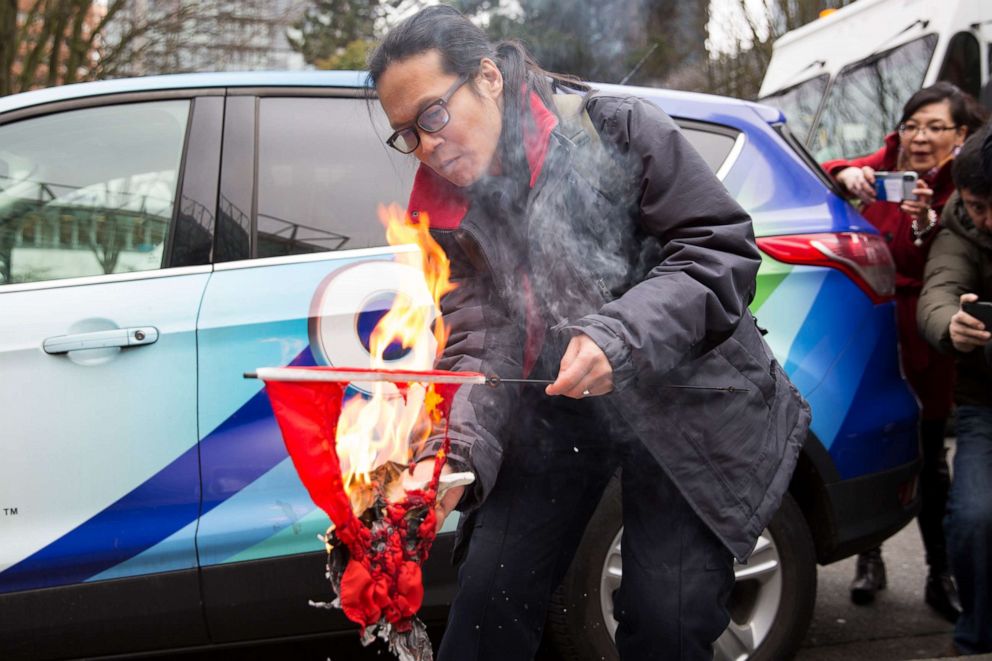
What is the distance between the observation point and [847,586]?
4.10m

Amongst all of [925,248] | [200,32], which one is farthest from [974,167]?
[200,32]

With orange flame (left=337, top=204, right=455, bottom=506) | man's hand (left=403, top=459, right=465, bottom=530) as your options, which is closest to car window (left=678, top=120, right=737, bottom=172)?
orange flame (left=337, top=204, right=455, bottom=506)

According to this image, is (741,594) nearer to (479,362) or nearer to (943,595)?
(943,595)

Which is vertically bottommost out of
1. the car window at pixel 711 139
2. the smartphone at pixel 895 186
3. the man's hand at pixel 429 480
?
the man's hand at pixel 429 480

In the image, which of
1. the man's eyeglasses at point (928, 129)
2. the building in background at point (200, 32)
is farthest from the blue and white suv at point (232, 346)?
the building in background at point (200, 32)

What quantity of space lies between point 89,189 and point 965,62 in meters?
5.40

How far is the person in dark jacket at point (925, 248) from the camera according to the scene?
363 centimetres

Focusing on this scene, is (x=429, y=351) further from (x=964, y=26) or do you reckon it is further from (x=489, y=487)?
(x=964, y=26)

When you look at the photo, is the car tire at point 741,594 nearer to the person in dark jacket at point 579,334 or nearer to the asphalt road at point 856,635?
the asphalt road at point 856,635

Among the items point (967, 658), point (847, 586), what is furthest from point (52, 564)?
point (847, 586)

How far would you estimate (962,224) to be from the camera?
3246 mm

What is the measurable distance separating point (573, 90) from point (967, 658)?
1.95 meters

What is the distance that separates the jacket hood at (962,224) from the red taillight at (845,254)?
32 cm

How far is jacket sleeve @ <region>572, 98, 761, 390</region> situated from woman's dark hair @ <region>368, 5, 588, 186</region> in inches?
6.5
